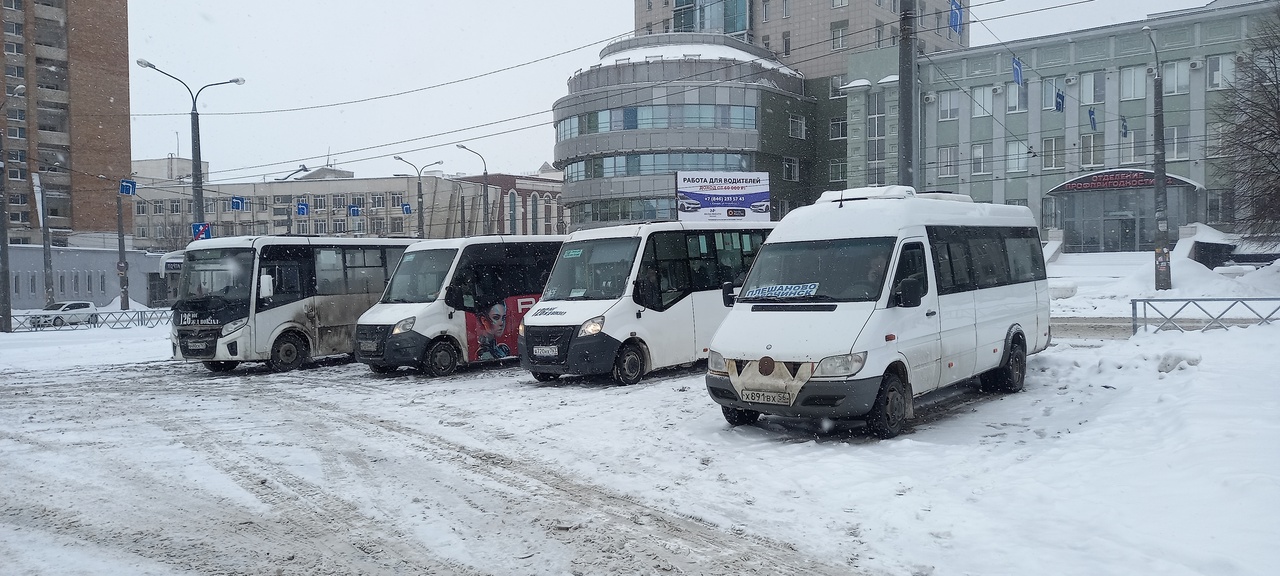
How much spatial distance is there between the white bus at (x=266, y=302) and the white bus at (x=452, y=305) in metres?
1.79

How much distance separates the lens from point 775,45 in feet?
238

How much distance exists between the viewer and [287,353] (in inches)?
704

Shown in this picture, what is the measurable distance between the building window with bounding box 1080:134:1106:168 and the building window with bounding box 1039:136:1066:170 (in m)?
1.00

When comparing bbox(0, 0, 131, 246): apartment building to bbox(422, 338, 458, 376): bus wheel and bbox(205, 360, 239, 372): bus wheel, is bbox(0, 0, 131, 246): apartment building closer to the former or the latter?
bbox(205, 360, 239, 372): bus wheel

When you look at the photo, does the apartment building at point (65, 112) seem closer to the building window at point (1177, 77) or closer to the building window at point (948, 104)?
the building window at point (948, 104)

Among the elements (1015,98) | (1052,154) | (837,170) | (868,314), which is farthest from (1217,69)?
(868,314)

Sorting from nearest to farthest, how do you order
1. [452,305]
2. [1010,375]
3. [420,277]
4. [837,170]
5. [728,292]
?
[728,292] → [1010,375] → [452,305] → [420,277] → [837,170]

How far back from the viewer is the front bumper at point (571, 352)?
13430 millimetres

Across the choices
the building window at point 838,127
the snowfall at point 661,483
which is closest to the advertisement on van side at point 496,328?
the snowfall at point 661,483

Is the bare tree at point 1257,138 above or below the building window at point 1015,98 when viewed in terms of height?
below

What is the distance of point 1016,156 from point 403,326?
4559 centimetres

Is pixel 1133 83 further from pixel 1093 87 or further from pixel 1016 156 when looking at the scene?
pixel 1016 156

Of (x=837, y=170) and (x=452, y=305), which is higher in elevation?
(x=837, y=170)

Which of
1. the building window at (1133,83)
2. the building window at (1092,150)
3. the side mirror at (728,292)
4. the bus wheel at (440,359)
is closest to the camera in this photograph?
the side mirror at (728,292)
